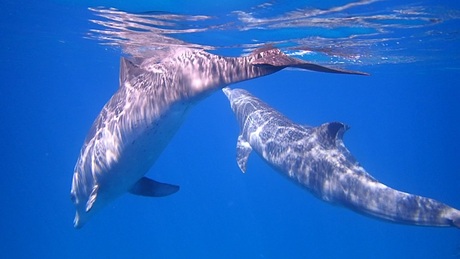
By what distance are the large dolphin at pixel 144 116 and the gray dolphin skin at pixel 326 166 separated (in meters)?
3.24

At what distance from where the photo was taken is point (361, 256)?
125 ft

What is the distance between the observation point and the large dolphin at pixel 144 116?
6508 millimetres

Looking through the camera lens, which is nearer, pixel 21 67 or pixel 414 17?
pixel 414 17

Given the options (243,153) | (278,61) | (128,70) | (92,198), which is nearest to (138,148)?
(92,198)

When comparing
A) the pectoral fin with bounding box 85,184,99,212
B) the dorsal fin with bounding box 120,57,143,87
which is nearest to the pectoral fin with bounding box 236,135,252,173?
the dorsal fin with bounding box 120,57,143,87

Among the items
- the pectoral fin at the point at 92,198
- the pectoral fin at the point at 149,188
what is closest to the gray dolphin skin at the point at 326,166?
the pectoral fin at the point at 149,188

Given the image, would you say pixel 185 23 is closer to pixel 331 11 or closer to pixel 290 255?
pixel 331 11

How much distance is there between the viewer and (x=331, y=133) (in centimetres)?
953

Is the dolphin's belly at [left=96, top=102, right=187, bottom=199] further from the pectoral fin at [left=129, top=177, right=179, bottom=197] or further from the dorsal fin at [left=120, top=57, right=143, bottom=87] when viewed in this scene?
the dorsal fin at [left=120, top=57, right=143, bottom=87]

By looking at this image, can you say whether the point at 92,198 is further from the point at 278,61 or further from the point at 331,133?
the point at 331,133

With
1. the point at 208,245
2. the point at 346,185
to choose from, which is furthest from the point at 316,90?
the point at 346,185

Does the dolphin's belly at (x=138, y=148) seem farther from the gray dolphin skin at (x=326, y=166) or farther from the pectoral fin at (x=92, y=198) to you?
the gray dolphin skin at (x=326, y=166)

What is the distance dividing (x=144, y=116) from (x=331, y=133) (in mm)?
4763

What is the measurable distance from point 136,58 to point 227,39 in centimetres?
585
